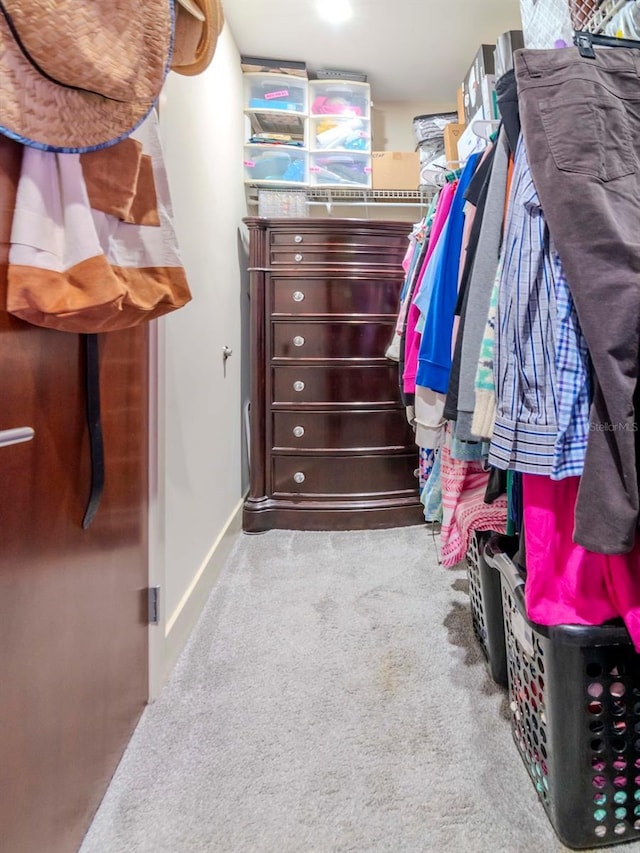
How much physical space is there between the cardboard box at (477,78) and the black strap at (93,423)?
179 centimetres

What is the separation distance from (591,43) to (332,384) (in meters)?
1.53

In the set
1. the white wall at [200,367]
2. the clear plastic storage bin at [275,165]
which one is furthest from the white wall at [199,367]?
the clear plastic storage bin at [275,165]

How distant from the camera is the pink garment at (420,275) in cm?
124

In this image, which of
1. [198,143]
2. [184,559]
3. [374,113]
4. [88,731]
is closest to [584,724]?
[88,731]

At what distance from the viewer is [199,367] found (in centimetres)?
152

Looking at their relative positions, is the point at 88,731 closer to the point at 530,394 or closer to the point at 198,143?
the point at 530,394

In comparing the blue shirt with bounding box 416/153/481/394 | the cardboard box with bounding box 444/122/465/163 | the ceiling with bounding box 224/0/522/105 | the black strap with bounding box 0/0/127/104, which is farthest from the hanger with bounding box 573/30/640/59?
the ceiling with bounding box 224/0/522/105

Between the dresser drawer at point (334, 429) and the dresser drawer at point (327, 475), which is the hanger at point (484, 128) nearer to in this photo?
the dresser drawer at point (334, 429)

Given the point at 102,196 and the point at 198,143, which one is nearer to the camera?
the point at 102,196

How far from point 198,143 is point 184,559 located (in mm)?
1420

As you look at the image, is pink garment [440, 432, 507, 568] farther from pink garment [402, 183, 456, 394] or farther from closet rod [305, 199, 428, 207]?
closet rod [305, 199, 428, 207]

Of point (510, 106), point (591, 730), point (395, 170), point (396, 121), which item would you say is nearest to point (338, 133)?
point (395, 170)

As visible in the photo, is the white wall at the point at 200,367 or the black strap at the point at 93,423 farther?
the white wall at the point at 200,367

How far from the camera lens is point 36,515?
26.4 inches
